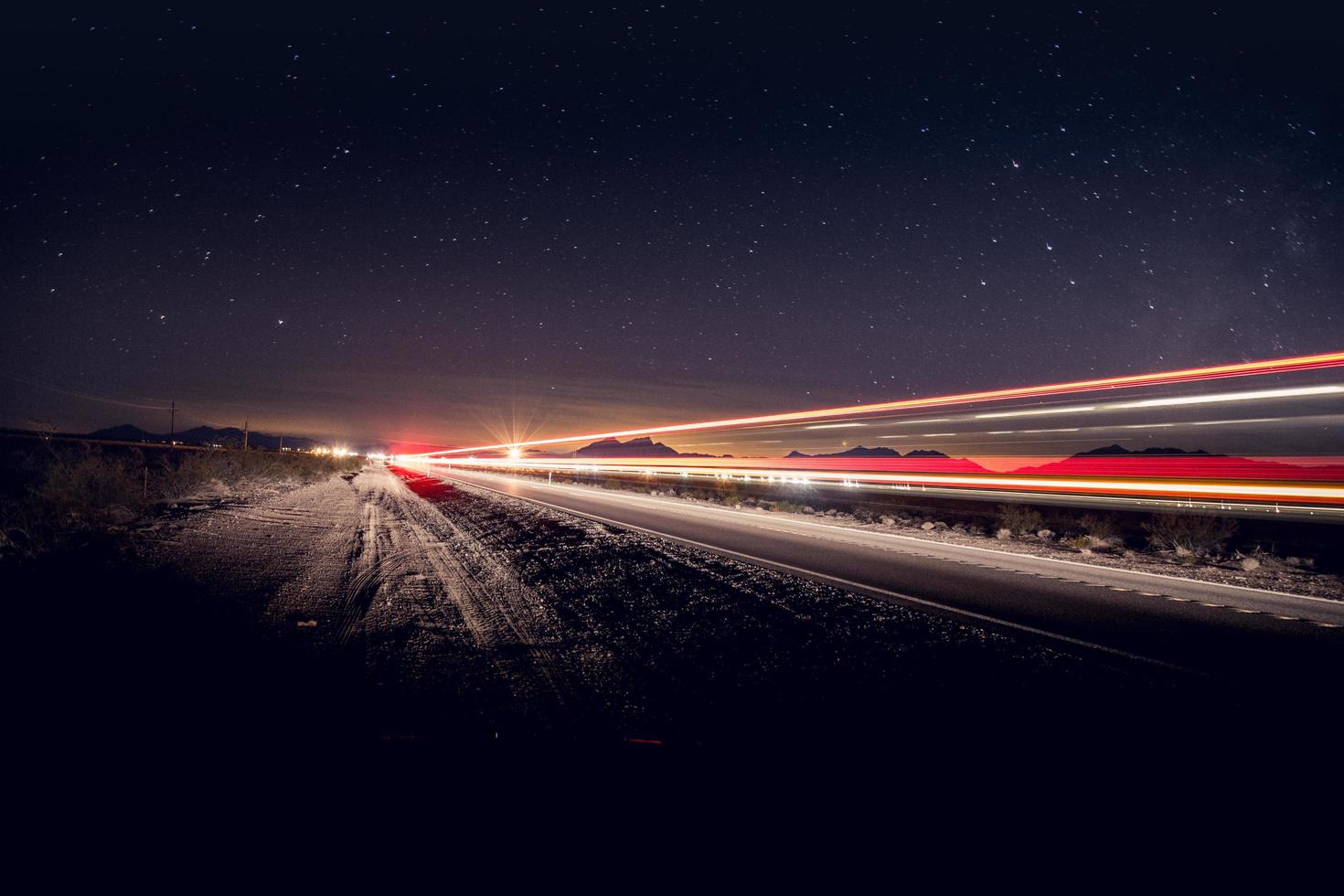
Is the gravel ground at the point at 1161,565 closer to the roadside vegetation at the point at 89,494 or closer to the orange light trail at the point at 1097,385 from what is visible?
the orange light trail at the point at 1097,385

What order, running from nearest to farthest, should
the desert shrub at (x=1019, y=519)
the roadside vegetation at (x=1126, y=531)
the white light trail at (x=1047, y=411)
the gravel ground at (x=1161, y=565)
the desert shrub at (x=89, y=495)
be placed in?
1. the gravel ground at (x=1161, y=565)
2. the roadside vegetation at (x=1126, y=531)
3. the desert shrub at (x=89, y=495)
4. the desert shrub at (x=1019, y=519)
5. the white light trail at (x=1047, y=411)

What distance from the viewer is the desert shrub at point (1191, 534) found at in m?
12.2

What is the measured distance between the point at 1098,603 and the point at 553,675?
6.29 m

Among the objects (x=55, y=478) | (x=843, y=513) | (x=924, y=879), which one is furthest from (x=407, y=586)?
(x=843, y=513)

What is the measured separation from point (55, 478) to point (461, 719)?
16.3 metres

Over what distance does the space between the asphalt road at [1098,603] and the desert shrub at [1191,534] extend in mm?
4362

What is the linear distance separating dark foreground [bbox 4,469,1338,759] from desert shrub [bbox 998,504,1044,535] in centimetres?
1125

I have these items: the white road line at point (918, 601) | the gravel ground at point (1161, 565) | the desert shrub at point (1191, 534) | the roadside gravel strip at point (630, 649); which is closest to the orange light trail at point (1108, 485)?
the desert shrub at point (1191, 534)

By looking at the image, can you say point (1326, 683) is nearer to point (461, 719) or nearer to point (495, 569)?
point (461, 719)

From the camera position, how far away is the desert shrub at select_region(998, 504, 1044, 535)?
52.3 feet

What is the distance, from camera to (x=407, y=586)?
742 cm

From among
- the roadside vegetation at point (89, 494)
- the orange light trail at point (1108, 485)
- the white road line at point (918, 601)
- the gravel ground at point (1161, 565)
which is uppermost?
the orange light trail at point (1108, 485)

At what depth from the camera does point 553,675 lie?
434 cm

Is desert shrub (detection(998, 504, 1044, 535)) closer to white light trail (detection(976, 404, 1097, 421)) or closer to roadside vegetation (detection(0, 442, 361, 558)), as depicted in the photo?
white light trail (detection(976, 404, 1097, 421))
